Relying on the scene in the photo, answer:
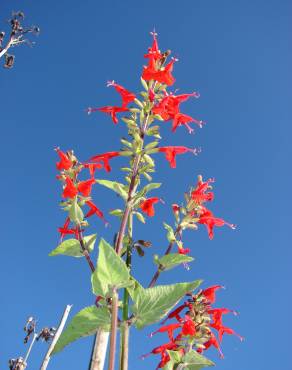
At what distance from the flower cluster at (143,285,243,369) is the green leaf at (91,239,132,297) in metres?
0.44

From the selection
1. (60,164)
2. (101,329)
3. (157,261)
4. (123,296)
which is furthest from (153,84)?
(101,329)

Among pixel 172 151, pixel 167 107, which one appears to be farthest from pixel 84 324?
pixel 167 107

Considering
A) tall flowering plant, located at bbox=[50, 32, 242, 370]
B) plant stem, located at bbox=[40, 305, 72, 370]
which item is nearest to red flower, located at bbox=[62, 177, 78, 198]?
tall flowering plant, located at bbox=[50, 32, 242, 370]

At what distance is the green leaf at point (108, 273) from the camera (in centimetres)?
129

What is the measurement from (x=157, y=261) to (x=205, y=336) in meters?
0.47

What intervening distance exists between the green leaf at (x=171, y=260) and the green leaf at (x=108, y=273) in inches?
11.3

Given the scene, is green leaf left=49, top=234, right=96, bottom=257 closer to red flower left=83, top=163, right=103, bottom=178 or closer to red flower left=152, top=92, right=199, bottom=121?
red flower left=83, top=163, right=103, bottom=178

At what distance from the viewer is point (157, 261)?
1.65m

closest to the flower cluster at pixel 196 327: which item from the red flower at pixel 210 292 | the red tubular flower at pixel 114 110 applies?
the red flower at pixel 210 292

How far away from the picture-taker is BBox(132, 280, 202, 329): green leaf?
4.67ft

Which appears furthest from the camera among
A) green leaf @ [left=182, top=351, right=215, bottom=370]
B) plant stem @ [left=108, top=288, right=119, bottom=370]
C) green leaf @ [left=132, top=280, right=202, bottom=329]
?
green leaf @ [left=182, top=351, right=215, bottom=370]

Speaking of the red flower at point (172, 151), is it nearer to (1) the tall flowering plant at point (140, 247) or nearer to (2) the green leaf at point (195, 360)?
(1) the tall flowering plant at point (140, 247)

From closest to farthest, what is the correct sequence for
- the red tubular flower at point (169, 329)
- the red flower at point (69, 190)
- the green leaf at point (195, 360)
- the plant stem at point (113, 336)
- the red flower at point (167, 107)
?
the plant stem at point (113, 336)
the green leaf at point (195, 360)
the red flower at point (69, 190)
the red flower at point (167, 107)
the red tubular flower at point (169, 329)

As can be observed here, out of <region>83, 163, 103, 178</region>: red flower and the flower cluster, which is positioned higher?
<region>83, 163, 103, 178</region>: red flower
